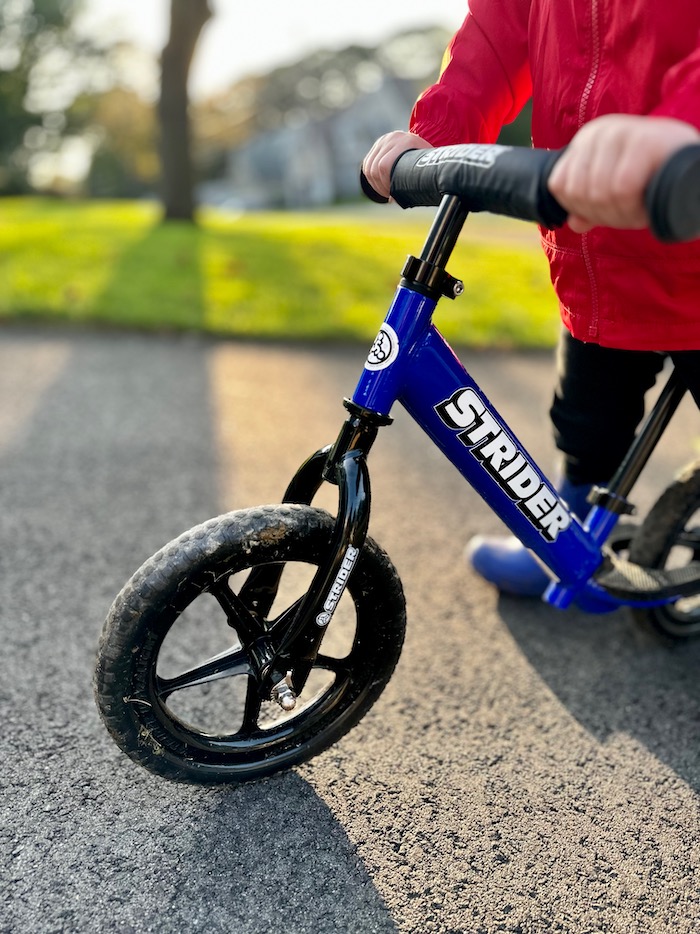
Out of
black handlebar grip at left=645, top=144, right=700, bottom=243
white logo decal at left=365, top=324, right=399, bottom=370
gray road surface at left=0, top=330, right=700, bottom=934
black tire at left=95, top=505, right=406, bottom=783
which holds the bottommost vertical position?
gray road surface at left=0, top=330, right=700, bottom=934

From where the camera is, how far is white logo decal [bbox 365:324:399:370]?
1.44 m

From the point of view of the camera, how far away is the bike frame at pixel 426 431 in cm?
143

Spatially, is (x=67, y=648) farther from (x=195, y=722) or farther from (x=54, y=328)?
(x=54, y=328)

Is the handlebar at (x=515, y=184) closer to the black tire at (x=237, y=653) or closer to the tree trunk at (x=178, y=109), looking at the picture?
the black tire at (x=237, y=653)

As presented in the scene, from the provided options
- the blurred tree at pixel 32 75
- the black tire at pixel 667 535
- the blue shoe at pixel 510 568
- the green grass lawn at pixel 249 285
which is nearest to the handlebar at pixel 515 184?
the black tire at pixel 667 535

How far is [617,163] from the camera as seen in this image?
3.38ft

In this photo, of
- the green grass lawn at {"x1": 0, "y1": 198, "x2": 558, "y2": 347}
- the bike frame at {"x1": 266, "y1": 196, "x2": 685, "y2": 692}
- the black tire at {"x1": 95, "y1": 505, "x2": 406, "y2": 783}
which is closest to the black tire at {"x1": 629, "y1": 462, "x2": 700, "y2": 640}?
the bike frame at {"x1": 266, "y1": 196, "x2": 685, "y2": 692}

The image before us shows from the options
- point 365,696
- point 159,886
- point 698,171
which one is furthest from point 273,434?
point 698,171

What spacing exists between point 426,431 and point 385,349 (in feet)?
0.78

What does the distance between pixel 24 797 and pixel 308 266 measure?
6190mm

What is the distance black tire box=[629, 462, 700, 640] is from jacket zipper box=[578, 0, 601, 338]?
72cm

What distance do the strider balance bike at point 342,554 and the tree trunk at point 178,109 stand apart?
10.1 m

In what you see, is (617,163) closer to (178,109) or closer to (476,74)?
(476,74)

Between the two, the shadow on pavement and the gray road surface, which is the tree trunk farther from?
the shadow on pavement
